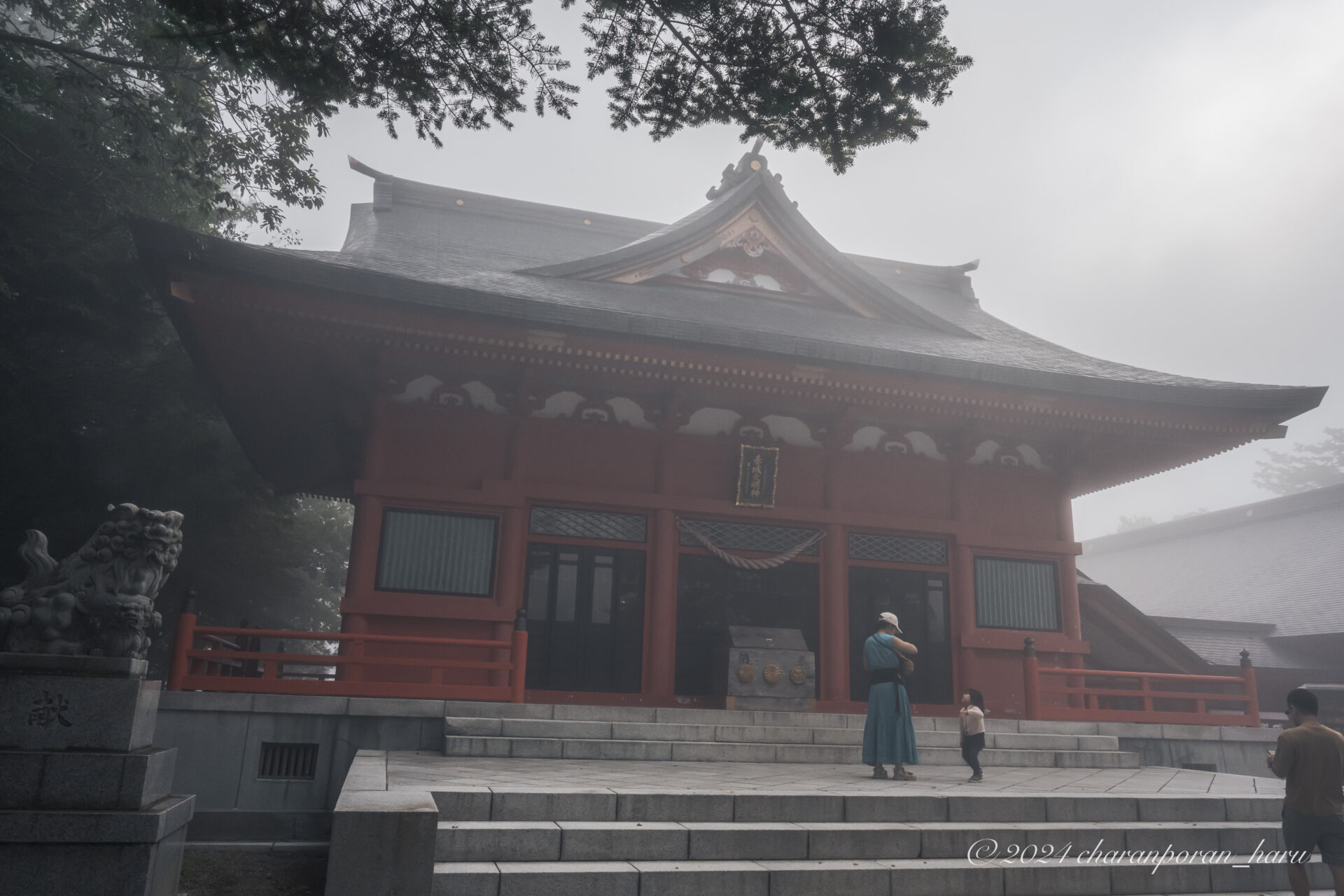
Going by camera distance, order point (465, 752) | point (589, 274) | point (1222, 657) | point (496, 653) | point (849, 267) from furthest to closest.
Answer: point (1222, 657) < point (849, 267) < point (589, 274) < point (496, 653) < point (465, 752)

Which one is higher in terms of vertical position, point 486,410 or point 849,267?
point 849,267

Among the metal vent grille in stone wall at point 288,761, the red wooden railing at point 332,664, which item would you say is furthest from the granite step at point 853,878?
the metal vent grille in stone wall at point 288,761

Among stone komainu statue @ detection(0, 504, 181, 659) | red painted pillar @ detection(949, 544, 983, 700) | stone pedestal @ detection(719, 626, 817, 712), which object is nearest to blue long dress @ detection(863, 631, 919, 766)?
stone pedestal @ detection(719, 626, 817, 712)

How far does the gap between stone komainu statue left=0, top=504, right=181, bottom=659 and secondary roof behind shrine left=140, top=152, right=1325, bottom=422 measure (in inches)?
165

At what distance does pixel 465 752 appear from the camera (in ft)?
27.8

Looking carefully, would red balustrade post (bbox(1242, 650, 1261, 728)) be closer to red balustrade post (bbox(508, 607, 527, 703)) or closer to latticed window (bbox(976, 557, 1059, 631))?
latticed window (bbox(976, 557, 1059, 631))

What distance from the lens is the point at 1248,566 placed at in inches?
1150

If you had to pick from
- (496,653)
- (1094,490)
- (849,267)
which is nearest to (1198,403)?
(1094,490)

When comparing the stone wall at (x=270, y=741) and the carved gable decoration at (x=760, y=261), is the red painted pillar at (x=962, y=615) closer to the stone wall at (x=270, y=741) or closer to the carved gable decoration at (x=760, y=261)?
the carved gable decoration at (x=760, y=261)

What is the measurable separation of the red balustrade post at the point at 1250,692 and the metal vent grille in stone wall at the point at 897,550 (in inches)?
160

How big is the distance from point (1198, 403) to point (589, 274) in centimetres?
885

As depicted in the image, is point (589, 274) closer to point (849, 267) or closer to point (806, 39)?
point (849, 267)

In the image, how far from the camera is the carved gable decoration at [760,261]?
45.5 feet

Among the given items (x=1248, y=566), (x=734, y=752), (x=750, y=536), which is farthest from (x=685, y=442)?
(x=1248, y=566)
